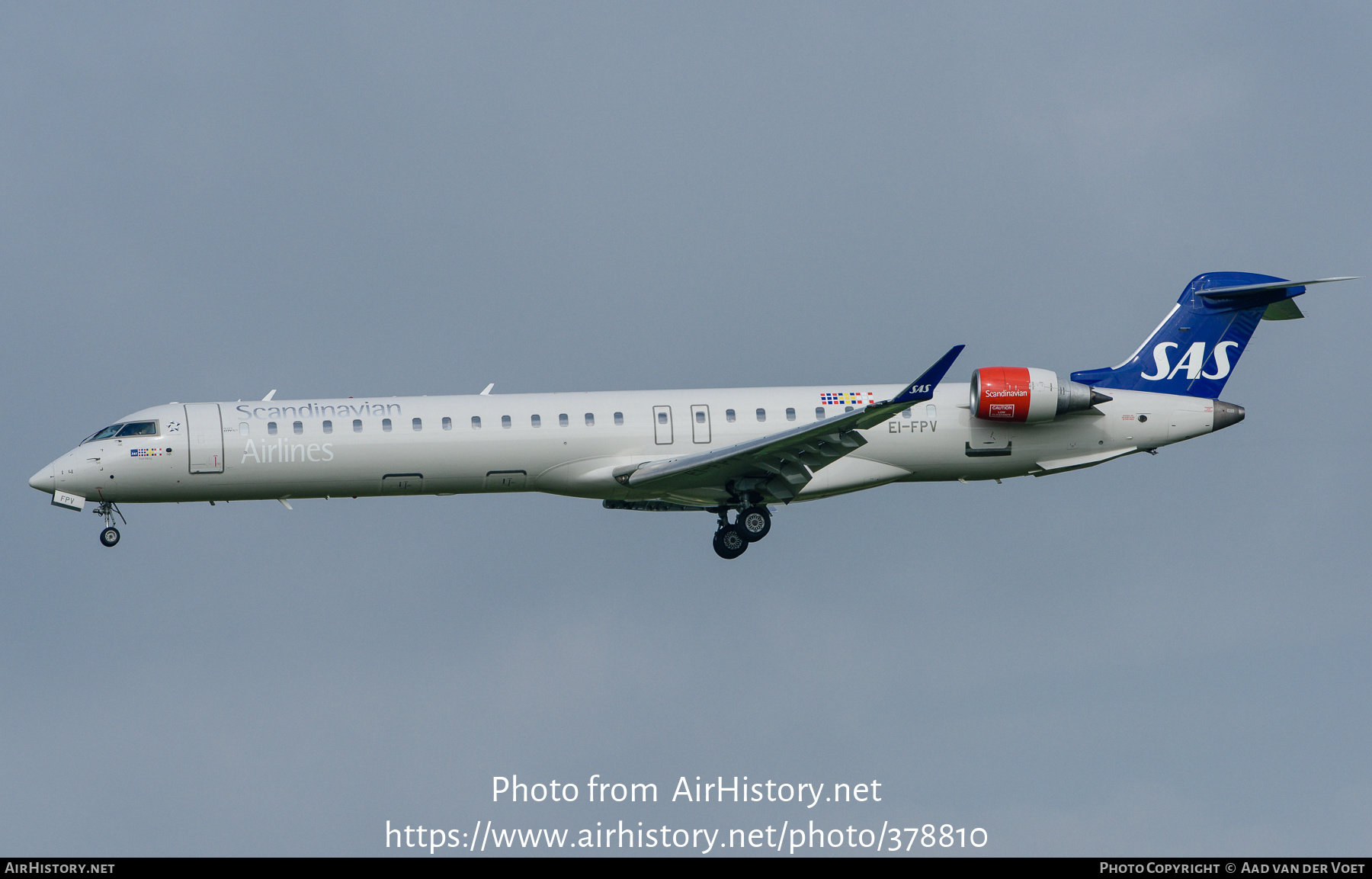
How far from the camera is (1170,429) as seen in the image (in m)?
34.6

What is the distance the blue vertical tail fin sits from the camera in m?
35.3

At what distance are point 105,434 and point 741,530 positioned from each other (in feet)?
42.4

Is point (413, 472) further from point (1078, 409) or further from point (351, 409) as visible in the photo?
point (1078, 409)

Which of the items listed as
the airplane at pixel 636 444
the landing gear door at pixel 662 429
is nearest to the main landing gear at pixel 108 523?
the airplane at pixel 636 444

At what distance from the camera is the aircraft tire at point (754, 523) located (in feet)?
108

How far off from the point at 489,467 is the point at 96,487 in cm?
773

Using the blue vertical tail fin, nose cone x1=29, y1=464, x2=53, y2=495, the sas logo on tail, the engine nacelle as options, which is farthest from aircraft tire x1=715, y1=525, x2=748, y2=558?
nose cone x1=29, y1=464, x2=53, y2=495

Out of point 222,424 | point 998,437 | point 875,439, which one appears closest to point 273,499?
point 222,424

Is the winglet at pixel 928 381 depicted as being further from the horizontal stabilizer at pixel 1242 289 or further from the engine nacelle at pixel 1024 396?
the horizontal stabilizer at pixel 1242 289

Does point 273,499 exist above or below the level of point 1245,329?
below

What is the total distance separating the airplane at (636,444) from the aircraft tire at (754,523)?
0.11 feet

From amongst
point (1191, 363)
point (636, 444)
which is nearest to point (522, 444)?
point (636, 444)

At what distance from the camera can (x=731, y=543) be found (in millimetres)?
33156

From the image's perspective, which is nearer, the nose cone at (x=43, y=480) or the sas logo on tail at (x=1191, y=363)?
the nose cone at (x=43, y=480)
